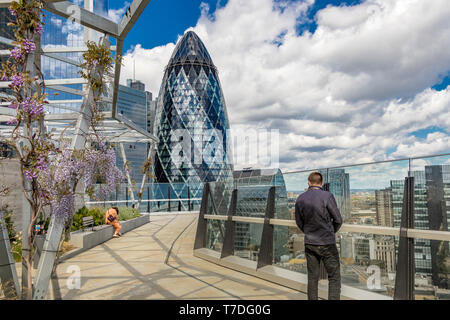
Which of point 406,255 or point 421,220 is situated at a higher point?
point 421,220

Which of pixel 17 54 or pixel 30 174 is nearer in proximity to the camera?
pixel 30 174

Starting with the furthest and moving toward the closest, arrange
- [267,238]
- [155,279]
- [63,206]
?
[267,238]
[155,279]
[63,206]

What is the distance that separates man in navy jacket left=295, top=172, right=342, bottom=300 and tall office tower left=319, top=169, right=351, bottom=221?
95 centimetres

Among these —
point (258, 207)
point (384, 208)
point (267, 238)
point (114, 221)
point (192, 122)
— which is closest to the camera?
point (384, 208)

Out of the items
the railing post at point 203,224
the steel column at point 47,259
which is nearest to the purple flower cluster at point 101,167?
the steel column at point 47,259

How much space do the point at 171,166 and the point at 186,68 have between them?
15.9m

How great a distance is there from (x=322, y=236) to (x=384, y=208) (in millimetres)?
1015

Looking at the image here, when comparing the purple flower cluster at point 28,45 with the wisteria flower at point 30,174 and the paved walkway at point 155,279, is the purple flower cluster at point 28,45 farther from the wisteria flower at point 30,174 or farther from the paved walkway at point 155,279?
the paved walkway at point 155,279

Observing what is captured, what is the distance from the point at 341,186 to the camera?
444 centimetres

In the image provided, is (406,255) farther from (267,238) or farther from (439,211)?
(267,238)

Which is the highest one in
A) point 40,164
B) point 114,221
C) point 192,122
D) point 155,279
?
point 192,122

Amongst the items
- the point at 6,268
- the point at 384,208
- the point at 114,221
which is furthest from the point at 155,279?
the point at 114,221

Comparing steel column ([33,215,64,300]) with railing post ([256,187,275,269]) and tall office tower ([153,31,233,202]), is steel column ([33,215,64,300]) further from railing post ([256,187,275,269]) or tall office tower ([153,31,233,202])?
tall office tower ([153,31,233,202])

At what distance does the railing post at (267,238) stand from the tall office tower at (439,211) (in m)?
2.51
